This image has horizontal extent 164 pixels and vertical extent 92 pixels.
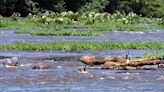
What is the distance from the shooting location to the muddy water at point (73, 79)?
65.3ft

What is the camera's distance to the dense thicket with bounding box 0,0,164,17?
76812 millimetres

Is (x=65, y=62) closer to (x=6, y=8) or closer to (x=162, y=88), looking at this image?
(x=162, y=88)

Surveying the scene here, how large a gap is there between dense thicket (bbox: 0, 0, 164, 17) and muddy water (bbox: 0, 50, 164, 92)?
5026cm

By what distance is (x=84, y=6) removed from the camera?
83.4 m

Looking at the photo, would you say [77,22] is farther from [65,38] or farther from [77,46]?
[77,46]

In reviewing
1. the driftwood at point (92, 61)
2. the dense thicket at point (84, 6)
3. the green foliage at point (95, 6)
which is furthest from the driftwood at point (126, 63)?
the green foliage at point (95, 6)

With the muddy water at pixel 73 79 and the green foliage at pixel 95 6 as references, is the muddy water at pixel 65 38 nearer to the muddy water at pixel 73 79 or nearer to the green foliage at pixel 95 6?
the muddy water at pixel 73 79

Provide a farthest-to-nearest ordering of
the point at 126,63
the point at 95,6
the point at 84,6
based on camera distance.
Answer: the point at 95,6 → the point at 84,6 → the point at 126,63

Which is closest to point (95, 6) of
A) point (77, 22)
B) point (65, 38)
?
point (77, 22)

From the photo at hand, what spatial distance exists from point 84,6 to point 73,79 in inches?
2432

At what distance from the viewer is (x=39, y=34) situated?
46.8m

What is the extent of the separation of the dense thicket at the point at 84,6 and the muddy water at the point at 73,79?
50258mm

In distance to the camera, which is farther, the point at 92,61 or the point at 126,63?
the point at 92,61

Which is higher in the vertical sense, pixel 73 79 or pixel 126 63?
pixel 126 63
